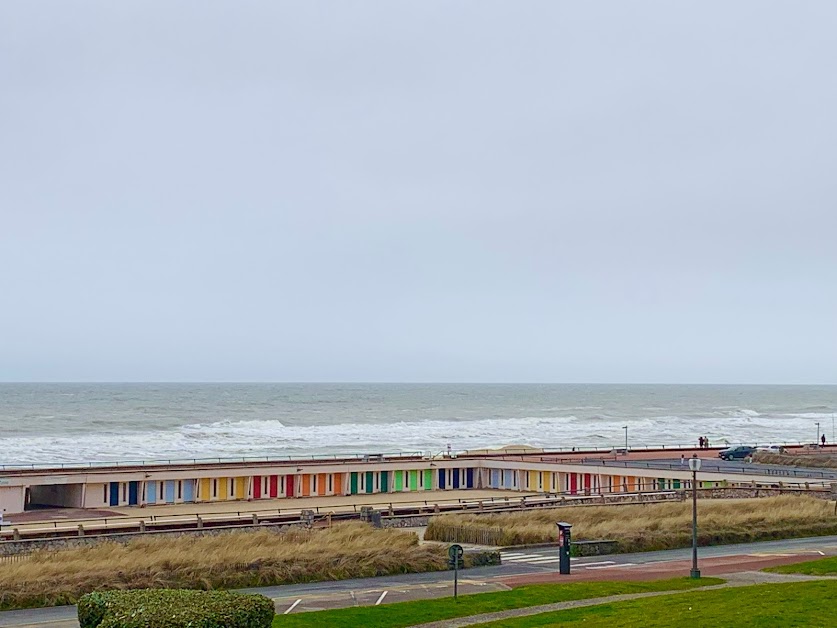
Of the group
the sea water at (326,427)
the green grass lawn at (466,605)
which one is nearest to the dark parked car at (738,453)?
the sea water at (326,427)

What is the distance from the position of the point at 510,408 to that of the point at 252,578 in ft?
555

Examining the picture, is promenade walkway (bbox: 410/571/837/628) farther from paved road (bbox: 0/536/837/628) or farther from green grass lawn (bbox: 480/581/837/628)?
paved road (bbox: 0/536/837/628)

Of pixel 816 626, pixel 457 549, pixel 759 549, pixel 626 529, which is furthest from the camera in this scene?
pixel 626 529

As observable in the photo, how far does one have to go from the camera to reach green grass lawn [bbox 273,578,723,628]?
74.3ft

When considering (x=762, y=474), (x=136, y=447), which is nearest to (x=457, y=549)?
(x=762, y=474)

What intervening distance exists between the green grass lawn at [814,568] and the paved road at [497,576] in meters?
1.61

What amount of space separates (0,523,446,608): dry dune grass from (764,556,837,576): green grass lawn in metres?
9.32

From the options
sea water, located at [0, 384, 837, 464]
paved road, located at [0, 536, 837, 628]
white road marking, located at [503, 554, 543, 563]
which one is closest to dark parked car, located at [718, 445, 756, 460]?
paved road, located at [0, 536, 837, 628]

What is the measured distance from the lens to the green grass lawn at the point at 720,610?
19.1 m

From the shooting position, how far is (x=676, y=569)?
102ft

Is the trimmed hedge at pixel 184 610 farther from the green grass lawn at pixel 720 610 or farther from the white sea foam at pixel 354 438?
the white sea foam at pixel 354 438

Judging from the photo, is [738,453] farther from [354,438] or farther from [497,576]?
[354,438]

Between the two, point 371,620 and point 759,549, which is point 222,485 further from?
point 371,620

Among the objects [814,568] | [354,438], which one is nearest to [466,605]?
[814,568]
